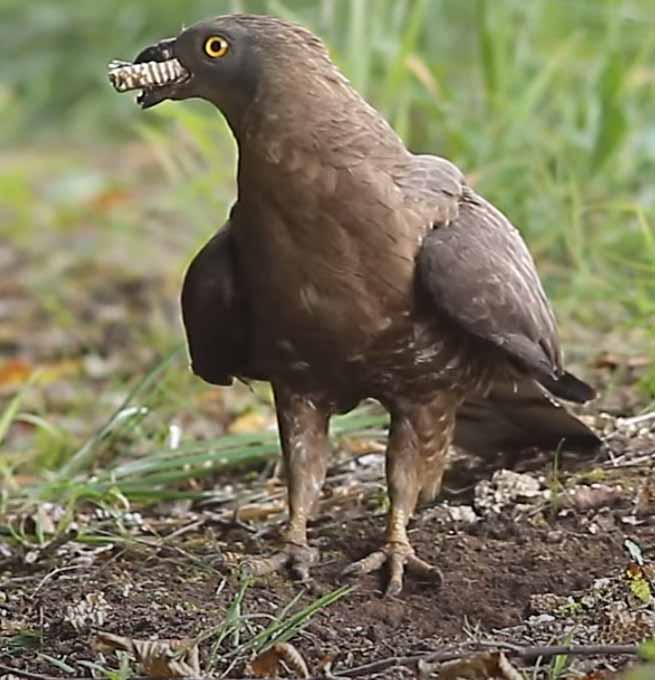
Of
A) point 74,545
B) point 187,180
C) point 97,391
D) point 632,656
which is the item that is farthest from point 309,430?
point 187,180

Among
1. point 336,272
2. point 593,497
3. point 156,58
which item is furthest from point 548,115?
point 336,272

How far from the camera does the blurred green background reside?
18.9 ft

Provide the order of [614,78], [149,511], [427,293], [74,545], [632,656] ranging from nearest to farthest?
[632,656]
[427,293]
[74,545]
[149,511]
[614,78]

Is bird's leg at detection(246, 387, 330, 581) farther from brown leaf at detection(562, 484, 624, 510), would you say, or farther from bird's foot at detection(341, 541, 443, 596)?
brown leaf at detection(562, 484, 624, 510)

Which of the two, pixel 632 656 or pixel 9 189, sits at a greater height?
pixel 632 656

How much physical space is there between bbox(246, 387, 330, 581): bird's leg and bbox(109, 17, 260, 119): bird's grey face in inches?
27.2

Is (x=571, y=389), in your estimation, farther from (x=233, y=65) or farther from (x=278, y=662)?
(x=278, y=662)

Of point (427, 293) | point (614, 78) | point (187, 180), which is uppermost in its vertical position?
point (427, 293)

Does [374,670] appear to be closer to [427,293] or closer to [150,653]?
[150,653]

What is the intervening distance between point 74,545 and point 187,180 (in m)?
3.07

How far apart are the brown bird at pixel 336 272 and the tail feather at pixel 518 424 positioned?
321 mm

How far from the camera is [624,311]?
5816 mm

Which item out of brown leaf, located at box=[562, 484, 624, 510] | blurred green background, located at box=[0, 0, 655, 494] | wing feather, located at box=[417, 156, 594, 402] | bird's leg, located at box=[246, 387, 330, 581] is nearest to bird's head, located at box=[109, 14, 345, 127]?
wing feather, located at box=[417, 156, 594, 402]

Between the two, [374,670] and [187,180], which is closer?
[374,670]
